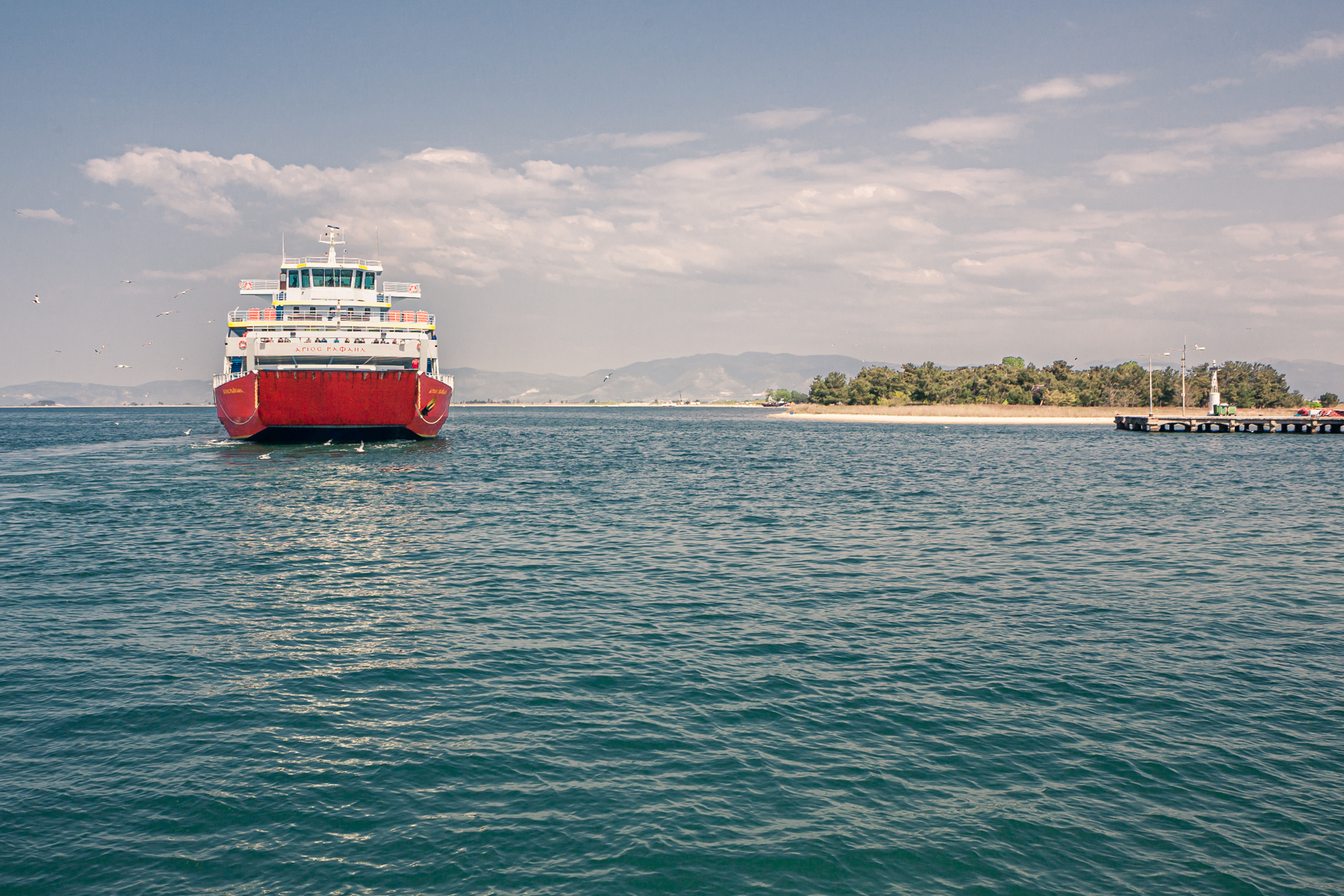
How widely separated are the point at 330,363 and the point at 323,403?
10.3ft

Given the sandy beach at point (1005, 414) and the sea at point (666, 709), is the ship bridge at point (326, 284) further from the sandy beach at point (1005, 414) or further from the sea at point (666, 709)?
the sandy beach at point (1005, 414)

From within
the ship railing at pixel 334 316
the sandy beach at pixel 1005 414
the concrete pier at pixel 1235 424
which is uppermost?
the ship railing at pixel 334 316

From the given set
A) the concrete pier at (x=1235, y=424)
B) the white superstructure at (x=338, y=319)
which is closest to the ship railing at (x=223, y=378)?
the white superstructure at (x=338, y=319)

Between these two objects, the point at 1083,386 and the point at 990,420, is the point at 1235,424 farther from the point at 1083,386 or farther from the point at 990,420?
the point at 1083,386

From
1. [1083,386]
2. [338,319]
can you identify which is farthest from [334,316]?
[1083,386]

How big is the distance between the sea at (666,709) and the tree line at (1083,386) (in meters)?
160

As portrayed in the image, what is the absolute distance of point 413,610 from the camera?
1780cm

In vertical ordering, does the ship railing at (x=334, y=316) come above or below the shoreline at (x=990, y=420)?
above

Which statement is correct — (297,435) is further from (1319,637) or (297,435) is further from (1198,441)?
(1198,441)

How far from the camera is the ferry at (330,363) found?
176ft

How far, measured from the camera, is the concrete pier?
10919 centimetres

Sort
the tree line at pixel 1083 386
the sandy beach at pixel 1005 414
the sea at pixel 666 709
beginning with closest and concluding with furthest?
the sea at pixel 666 709 → the sandy beach at pixel 1005 414 → the tree line at pixel 1083 386

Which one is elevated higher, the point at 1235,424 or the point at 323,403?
the point at 323,403

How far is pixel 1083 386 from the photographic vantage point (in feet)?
587
